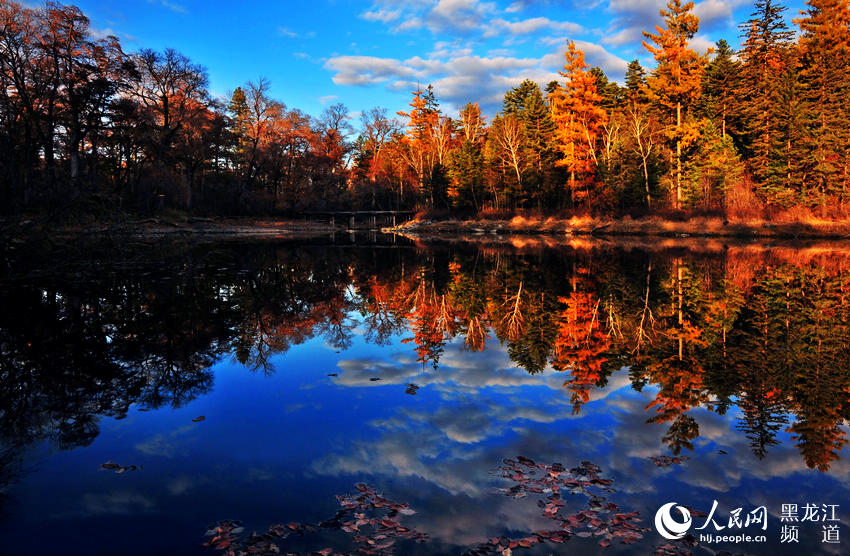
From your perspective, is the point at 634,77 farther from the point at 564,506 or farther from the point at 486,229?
the point at 564,506

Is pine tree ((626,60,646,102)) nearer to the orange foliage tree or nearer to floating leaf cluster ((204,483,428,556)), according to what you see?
the orange foliage tree

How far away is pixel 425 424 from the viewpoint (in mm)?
5922

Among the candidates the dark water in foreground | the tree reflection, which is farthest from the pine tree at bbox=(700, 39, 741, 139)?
the dark water in foreground

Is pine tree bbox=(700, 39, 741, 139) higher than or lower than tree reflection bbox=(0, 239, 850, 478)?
higher

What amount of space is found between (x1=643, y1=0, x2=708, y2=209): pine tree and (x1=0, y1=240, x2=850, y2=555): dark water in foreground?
3335 cm

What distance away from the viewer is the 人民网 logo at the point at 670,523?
12.4 feet

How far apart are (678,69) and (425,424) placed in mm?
46659

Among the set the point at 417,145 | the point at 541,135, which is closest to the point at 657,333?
the point at 541,135

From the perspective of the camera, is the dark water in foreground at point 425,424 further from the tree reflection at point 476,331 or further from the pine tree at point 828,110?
the pine tree at point 828,110

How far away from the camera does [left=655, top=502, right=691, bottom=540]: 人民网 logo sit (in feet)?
12.4

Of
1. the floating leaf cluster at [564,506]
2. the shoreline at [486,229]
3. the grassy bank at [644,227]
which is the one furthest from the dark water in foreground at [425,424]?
the grassy bank at [644,227]

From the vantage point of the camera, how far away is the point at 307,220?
2603 inches

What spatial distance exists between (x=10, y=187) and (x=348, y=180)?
4855cm

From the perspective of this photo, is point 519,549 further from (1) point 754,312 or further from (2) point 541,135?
(2) point 541,135
